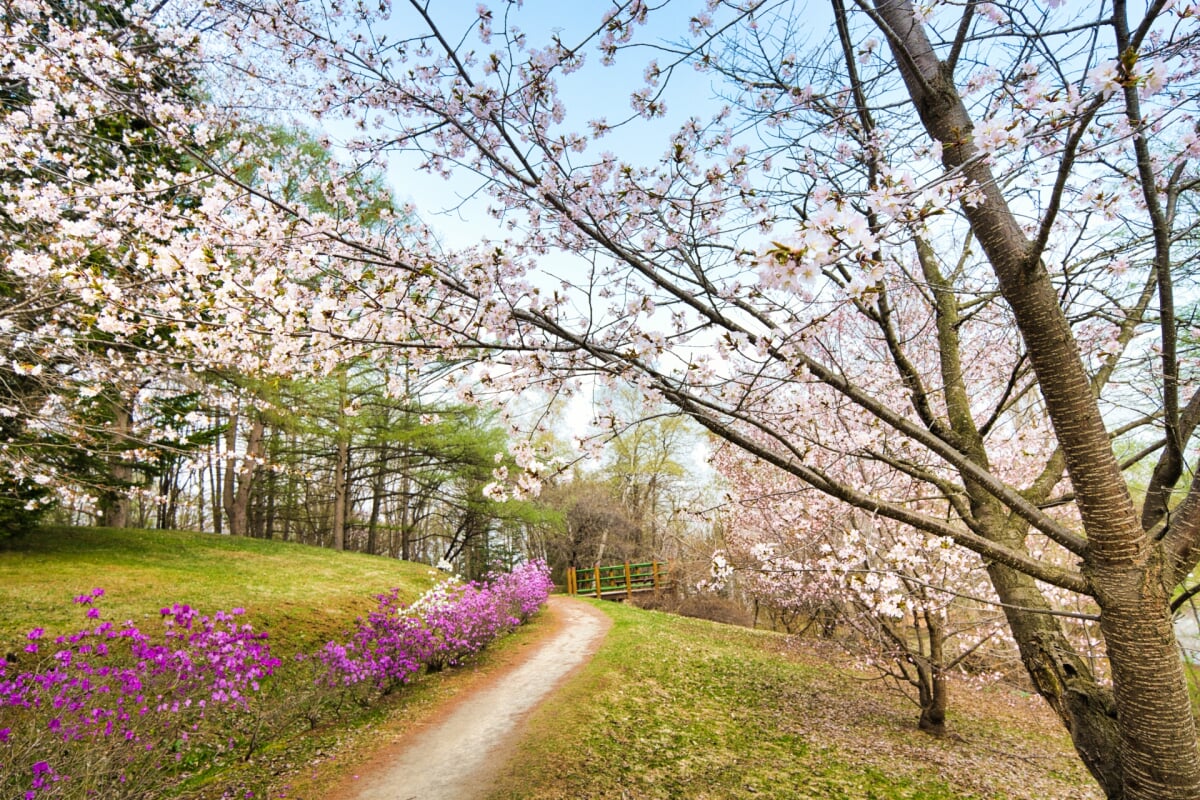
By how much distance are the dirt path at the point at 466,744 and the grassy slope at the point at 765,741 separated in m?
0.27

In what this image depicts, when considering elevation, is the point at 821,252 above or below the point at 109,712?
above

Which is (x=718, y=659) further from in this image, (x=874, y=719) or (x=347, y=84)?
(x=347, y=84)

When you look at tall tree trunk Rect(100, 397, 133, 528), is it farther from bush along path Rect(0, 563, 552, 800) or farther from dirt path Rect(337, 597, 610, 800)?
dirt path Rect(337, 597, 610, 800)

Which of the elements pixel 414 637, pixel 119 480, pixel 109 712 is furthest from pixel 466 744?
pixel 119 480

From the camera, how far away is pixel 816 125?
2646mm

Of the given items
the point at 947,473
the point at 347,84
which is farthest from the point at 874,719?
the point at 347,84

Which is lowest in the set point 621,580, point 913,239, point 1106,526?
point 621,580

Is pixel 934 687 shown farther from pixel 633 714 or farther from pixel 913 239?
pixel 913 239

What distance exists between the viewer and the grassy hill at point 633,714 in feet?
14.0

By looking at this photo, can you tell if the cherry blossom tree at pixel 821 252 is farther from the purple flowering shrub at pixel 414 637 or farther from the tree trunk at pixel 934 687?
the purple flowering shrub at pixel 414 637

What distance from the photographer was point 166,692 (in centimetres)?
411

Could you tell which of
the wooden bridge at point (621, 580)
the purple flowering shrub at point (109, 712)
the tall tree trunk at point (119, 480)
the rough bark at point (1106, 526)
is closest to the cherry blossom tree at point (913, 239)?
the rough bark at point (1106, 526)

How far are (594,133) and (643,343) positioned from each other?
116cm

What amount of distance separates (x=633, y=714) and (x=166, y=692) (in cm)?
414
